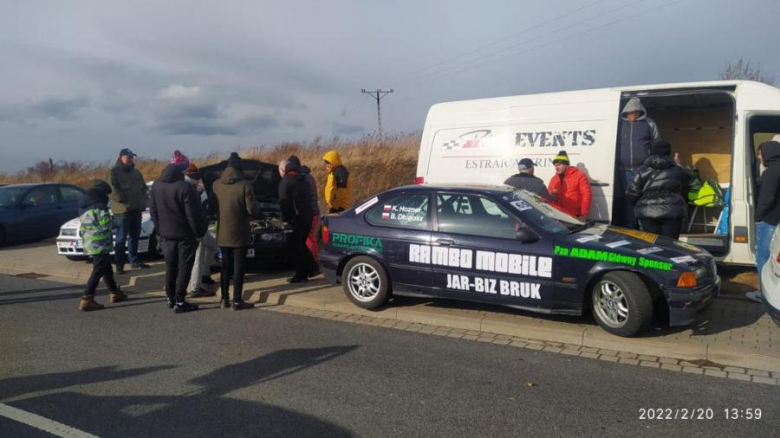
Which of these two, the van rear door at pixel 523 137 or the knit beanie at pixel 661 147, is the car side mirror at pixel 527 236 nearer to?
the knit beanie at pixel 661 147

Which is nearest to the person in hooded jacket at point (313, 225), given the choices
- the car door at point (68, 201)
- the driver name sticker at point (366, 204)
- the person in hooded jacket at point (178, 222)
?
the driver name sticker at point (366, 204)

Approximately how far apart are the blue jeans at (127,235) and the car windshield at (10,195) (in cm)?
578

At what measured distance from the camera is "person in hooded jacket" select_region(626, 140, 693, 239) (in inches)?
270

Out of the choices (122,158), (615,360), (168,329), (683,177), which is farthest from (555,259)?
(122,158)

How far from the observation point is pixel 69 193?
1498 cm

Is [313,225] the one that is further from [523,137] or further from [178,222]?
[523,137]

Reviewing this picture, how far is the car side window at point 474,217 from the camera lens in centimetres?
597

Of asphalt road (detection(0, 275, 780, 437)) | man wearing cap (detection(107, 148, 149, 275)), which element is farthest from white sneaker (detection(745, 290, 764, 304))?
man wearing cap (detection(107, 148, 149, 275))

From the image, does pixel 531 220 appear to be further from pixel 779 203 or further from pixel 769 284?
pixel 779 203

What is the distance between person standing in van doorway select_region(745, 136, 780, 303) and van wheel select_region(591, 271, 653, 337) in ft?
5.90

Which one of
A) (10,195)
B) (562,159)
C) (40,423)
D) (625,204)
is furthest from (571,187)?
(10,195)

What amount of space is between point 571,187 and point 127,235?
24.0 ft
